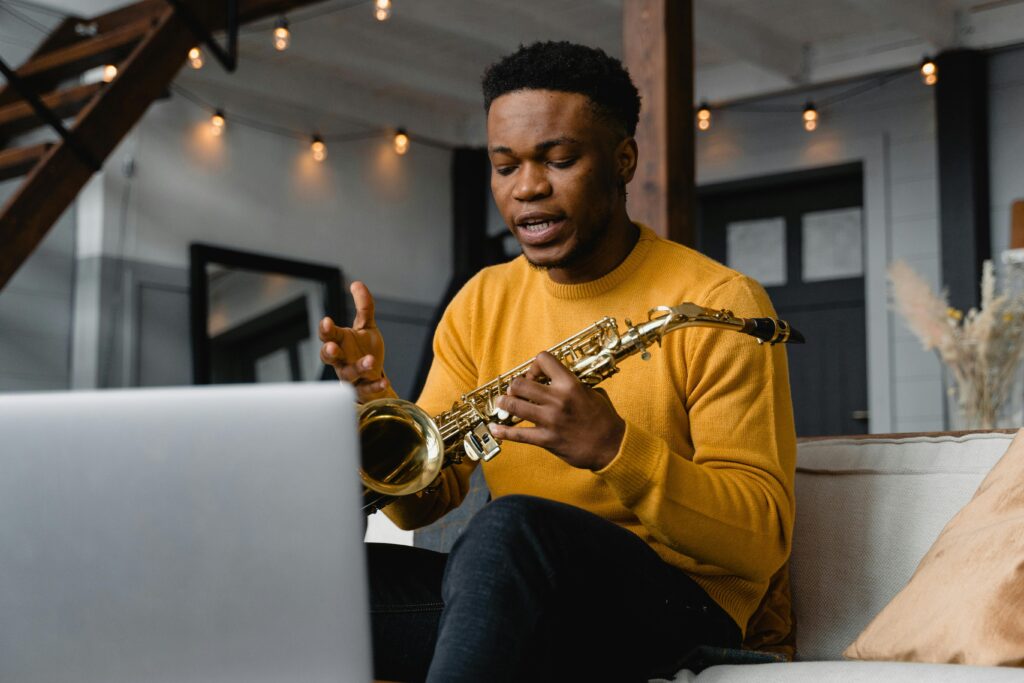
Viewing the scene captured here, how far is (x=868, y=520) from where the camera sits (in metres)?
2.01

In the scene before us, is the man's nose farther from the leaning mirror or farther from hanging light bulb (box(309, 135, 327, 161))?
hanging light bulb (box(309, 135, 327, 161))

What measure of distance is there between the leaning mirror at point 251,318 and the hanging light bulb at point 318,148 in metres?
0.75

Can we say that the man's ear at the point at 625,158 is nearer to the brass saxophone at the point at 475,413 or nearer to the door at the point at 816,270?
the brass saxophone at the point at 475,413

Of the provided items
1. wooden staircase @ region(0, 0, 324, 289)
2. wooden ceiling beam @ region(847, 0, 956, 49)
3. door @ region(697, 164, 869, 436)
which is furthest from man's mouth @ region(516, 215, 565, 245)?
door @ region(697, 164, 869, 436)

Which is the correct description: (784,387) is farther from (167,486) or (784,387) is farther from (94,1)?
(94,1)

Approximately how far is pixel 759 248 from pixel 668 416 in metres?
5.70

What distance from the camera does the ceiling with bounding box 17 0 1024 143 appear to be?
6.35m

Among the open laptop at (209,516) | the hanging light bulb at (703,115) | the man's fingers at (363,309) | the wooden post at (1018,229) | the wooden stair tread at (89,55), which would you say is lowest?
the open laptop at (209,516)

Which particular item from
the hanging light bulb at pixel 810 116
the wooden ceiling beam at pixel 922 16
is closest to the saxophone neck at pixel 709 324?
the wooden ceiling beam at pixel 922 16

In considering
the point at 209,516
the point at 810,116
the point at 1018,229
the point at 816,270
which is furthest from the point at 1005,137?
the point at 209,516

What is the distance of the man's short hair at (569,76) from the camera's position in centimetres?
184

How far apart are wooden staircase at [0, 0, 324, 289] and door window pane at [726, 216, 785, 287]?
323 centimetres

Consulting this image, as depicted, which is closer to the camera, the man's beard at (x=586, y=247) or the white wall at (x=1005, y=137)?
the man's beard at (x=586, y=247)

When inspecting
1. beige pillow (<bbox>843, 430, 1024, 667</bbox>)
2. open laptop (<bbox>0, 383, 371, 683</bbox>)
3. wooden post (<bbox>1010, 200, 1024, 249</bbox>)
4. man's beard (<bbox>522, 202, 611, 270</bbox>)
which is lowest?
beige pillow (<bbox>843, 430, 1024, 667</bbox>)
